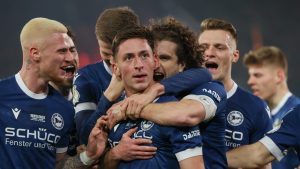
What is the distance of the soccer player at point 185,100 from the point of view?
9.98ft

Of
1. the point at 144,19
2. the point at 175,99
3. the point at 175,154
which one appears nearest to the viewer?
the point at 175,154

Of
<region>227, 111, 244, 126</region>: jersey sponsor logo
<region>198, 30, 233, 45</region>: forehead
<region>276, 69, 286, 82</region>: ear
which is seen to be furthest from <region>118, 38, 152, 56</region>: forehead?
<region>276, 69, 286, 82</region>: ear

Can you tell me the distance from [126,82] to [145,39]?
0.83 ft

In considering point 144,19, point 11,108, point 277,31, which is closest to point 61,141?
point 11,108

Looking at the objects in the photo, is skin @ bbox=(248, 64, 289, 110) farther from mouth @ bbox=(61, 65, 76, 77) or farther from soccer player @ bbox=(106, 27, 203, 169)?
soccer player @ bbox=(106, 27, 203, 169)

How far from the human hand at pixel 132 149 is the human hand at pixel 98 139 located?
7.1 inches

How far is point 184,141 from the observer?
2.99 meters

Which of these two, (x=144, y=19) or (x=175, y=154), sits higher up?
(x=144, y=19)

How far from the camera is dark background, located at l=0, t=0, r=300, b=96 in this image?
29.0 feet

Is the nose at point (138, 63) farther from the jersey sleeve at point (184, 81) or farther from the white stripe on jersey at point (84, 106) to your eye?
the white stripe on jersey at point (84, 106)

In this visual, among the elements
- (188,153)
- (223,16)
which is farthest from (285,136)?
(223,16)

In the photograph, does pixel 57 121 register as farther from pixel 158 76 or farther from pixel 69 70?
pixel 158 76

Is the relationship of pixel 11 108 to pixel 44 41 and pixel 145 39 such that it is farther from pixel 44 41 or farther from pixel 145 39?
pixel 145 39

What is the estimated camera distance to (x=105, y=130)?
3357 millimetres
